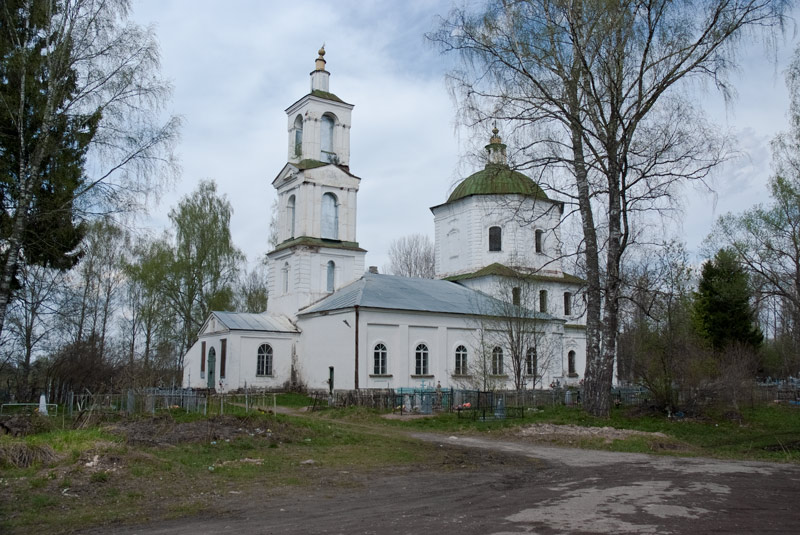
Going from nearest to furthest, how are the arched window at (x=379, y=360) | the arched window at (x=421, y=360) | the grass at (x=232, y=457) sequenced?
the grass at (x=232, y=457) → the arched window at (x=379, y=360) → the arched window at (x=421, y=360)

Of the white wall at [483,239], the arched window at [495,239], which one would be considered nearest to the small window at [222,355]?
the white wall at [483,239]

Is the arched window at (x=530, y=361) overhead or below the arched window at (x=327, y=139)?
below

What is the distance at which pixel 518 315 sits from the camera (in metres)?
27.2

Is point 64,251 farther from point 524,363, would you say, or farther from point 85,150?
point 524,363

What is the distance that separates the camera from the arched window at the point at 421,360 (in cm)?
3010

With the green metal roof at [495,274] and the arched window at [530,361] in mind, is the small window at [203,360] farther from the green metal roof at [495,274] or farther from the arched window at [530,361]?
the arched window at [530,361]

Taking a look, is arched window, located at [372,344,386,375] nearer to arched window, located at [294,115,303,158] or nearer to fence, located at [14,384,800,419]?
fence, located at [14,384,800,419]

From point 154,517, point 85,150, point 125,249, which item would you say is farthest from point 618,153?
point 125,249

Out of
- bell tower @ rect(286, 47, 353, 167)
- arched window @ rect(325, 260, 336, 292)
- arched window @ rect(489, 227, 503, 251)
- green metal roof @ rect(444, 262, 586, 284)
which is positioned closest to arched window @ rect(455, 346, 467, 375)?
green metal roof @ rect(444, 262, 586, 284)

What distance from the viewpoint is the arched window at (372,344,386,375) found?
94.4ft

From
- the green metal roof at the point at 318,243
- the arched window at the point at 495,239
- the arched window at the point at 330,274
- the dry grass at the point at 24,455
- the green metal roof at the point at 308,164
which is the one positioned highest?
the green metal roof at the point at 308,164

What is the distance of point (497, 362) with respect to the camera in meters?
31.4

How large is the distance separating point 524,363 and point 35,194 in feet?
69.9

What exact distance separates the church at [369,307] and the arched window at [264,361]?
0.06 m
